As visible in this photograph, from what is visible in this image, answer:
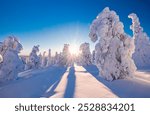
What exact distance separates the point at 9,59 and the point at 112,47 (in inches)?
614

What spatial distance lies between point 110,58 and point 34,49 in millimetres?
42414

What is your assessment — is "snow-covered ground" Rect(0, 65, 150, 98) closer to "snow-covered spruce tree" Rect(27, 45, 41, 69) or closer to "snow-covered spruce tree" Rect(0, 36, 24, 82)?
"snow-covered spruce tree" Rect(0, 36, 24, 82)

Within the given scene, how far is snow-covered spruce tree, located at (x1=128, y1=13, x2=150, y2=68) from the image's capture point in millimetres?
43681

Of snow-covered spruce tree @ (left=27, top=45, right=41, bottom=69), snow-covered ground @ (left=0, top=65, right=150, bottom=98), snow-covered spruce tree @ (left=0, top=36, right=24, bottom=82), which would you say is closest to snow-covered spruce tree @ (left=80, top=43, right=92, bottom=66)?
snow-covered spruce tree @ (left=27, top=45, right=41, bottom=69)

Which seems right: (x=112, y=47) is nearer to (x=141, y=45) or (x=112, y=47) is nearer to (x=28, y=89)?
(x=28, y=89)

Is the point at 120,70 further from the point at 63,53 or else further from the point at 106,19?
the point at 63,53

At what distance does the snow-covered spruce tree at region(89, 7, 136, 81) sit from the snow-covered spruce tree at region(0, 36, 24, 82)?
12.8m

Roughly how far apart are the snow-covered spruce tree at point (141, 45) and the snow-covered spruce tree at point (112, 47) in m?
26.1

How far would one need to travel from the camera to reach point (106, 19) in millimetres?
20234

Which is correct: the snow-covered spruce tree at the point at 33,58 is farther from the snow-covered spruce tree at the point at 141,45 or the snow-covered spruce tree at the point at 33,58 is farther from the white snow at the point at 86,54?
the snow-covered spruce tree at the point at 141,45

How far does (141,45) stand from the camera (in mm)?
43969

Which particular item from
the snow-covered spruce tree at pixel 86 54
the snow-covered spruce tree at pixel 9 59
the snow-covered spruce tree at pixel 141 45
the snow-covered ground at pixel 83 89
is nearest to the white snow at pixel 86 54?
the snow-covered spruce tree at pixel 86 54

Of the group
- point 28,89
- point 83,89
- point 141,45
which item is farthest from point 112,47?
point 141,45

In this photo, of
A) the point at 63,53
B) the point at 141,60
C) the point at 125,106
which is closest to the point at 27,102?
the point at 125,106
